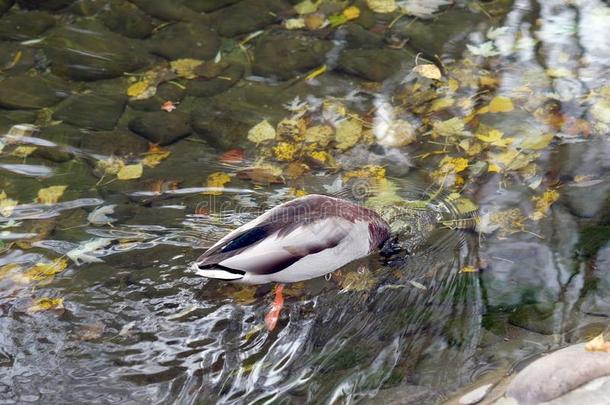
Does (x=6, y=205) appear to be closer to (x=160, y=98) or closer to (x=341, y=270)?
(x=160, y=98)

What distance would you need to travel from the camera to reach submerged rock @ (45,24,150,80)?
5.91m

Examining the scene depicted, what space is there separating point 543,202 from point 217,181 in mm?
2036

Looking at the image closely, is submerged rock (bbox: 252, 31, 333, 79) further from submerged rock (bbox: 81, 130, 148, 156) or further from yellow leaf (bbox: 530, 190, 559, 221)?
yellow leaf (bbox: 530, 190, 559, 221)

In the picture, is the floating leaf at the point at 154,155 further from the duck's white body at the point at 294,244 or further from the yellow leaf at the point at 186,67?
the duck's white body at the point at 294,244

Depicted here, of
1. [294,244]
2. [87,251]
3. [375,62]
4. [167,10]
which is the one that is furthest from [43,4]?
[294,244]

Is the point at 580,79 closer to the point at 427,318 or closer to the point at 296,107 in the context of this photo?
the point at 296,107

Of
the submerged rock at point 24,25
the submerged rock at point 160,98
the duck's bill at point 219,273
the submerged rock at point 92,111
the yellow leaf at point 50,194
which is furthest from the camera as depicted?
the submerged rock at point 24,25

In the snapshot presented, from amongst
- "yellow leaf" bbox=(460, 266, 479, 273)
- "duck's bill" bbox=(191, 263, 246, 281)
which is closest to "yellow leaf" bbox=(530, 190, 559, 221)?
"yellow leaf" bbox=(460, 266, 479, 273)

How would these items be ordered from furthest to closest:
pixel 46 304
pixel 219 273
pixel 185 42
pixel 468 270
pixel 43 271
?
pixel 185 42
pixel 43 271
pixel 468 270
pixel 46 304
pixel 219 273

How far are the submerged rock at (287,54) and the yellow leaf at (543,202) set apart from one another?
211cm

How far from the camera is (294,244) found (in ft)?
13.2

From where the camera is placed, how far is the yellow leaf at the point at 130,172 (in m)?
5.00

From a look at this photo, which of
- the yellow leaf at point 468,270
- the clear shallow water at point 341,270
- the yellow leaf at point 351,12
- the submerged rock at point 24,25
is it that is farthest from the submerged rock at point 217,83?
the yellow leaf at point 468,270

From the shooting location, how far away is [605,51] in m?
5.76
